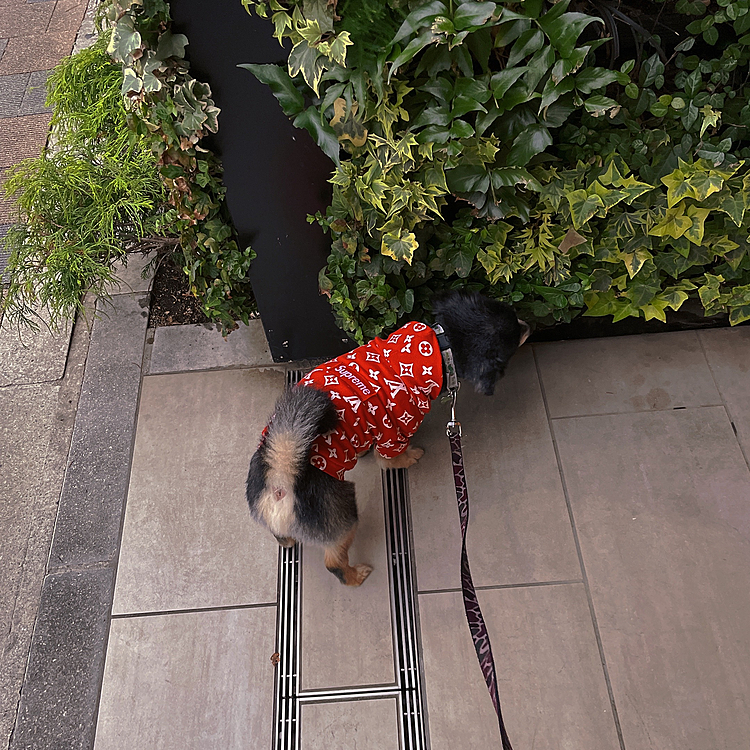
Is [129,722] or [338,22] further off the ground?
[338,22]

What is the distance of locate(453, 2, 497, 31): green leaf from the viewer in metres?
1.62

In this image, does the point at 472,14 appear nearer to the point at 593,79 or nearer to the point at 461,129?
the point at 461,129

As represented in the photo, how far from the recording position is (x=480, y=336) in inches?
91.4

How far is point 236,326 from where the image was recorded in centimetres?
324

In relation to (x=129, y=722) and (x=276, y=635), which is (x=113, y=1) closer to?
(x=276, y=635)

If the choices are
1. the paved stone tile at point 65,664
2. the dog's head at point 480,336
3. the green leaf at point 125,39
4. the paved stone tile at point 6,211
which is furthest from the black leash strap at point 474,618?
the paved stone tile at point 6,211

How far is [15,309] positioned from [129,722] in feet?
7.74

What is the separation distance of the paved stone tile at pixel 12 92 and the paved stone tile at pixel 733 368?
5.42 m

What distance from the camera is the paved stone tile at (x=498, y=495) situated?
2506 mm

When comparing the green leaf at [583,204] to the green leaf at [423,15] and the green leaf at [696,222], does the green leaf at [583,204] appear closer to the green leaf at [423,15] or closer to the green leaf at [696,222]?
the green leaf at [696,222]

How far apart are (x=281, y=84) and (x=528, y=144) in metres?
0.91

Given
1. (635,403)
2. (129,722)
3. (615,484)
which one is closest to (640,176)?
(635,403)

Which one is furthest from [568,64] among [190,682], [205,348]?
[190,682]

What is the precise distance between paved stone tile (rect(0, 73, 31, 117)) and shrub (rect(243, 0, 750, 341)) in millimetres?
3844
